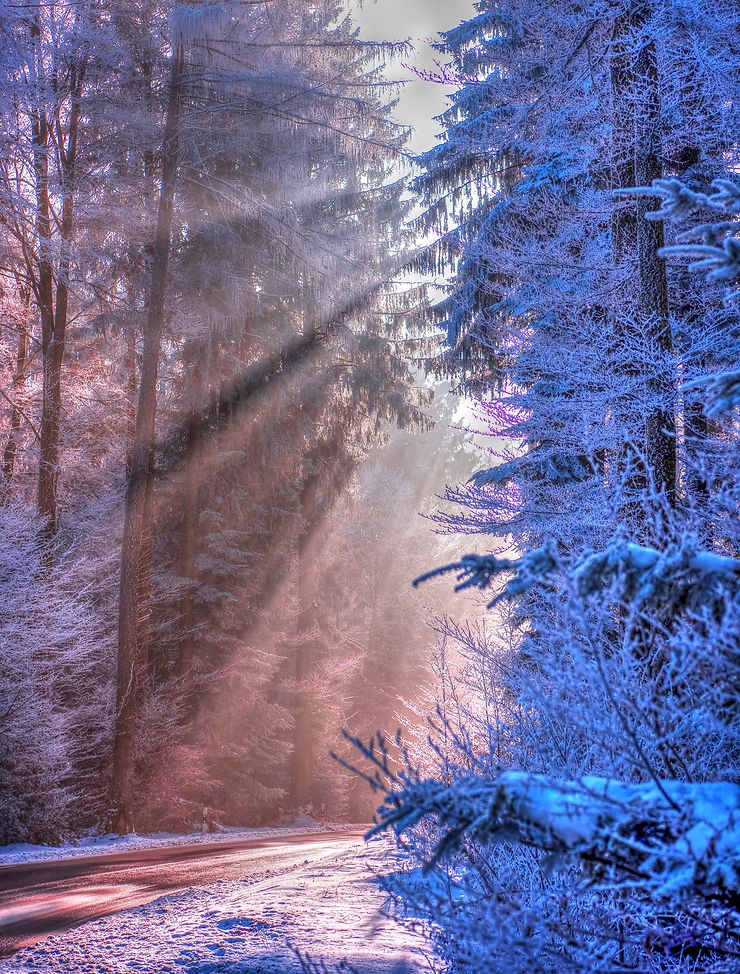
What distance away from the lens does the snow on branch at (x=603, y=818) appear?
92.5 inches

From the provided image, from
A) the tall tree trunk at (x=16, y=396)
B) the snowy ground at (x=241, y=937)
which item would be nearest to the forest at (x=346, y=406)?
the tall tree trunk at (x=16, y=396)

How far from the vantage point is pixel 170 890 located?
7754 mm

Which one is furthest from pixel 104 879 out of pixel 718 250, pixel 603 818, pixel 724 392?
pixel 718 250

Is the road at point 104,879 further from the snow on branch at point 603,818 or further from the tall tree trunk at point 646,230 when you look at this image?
the tall tree trunk at point 646,230

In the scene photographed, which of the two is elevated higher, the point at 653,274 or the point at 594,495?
the point at 653,274

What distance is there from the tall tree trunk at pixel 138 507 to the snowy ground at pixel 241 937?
21.8 ft

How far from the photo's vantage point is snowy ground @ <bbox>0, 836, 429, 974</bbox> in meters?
5.36

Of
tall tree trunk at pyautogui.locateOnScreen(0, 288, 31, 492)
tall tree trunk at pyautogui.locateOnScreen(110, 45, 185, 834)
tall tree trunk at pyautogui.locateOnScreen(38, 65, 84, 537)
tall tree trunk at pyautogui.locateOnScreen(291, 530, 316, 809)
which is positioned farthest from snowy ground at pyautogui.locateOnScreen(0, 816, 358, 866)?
tall tree trunk at pyautogui.locateOnScreen(0, 288, 31, 492)

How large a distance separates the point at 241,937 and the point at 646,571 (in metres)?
4.87

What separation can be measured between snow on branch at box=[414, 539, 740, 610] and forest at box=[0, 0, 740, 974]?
0.01 meters

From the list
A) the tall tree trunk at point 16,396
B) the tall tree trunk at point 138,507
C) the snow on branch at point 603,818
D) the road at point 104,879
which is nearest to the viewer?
the snow on branch at point 603,818

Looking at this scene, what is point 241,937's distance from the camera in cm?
605

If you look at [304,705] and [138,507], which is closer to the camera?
[138,507]

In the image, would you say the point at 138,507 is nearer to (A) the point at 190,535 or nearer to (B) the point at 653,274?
(A) the point at 190,535
